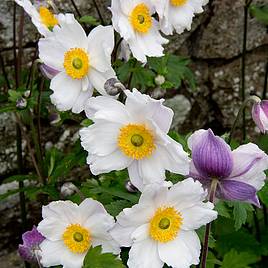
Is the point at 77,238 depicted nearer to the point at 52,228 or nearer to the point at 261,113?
the point at 52,228

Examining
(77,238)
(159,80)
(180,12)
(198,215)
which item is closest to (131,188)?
(77,238)

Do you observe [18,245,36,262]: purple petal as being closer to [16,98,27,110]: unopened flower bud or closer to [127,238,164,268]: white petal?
[127,238,164,268]: white petal

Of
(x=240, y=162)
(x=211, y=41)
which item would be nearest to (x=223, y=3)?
(x=211, y=41)

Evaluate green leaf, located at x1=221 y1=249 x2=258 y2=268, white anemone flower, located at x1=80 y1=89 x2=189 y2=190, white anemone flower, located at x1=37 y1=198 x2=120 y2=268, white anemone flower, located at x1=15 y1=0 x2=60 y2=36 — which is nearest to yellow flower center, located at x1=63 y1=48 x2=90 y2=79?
white anemone flower, located at x1=15 y1=0 x2=60 y2=36

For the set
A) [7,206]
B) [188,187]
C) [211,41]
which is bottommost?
[7,206]

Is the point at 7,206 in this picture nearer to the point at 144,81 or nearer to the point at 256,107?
the point at 144,81

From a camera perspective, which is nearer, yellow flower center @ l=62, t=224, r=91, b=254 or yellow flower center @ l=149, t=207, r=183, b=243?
yellow flower center @ l=149, t=207, r=183, b=243
